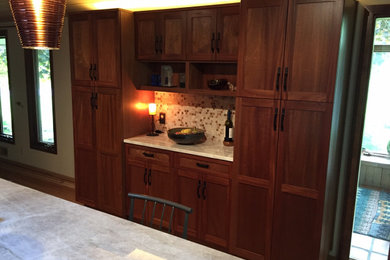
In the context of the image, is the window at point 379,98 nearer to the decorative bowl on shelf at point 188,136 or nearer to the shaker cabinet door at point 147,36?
the decorative bowl on shelf at point 188,136

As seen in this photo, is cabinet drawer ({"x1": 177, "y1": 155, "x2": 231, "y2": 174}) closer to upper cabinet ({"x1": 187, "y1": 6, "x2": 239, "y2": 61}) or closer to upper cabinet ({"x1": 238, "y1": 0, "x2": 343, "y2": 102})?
upper cabinet ({"x1": 238, "y1": 0, "x2": 343, "y2": 102})

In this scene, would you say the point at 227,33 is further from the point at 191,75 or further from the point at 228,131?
the point at 228,131

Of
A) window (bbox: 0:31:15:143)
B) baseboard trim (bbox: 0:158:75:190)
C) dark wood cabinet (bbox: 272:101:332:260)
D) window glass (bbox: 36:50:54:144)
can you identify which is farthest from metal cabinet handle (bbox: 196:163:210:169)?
window (bbox: 0:31:15:143)

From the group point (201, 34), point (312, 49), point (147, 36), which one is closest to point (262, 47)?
point (312, 49)

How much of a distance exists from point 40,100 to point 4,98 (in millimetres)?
1083

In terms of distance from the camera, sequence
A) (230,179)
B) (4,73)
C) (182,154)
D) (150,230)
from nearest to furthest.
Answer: (150,230)
(230,179)
(182,154)
(4,73)

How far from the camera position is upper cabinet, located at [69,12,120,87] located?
341 cm

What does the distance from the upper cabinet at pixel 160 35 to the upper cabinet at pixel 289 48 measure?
0.78m

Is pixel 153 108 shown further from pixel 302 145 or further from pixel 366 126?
pixel 366 126

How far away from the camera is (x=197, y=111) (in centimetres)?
364

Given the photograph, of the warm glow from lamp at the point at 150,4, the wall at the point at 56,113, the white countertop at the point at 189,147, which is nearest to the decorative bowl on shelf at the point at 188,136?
the white countertop at the point at 189,147

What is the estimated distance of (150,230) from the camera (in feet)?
5.57

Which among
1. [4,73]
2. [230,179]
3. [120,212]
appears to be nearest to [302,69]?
[230,179]

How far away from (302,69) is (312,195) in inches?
38.6
